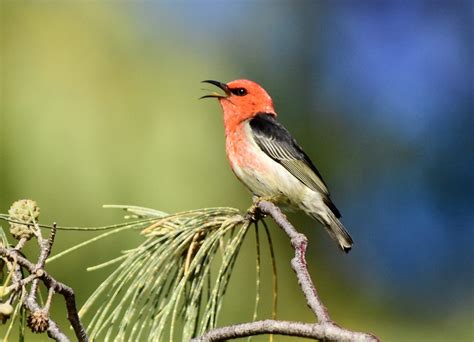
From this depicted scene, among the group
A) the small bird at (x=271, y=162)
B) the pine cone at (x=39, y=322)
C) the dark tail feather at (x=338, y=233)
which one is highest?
the small bird at (x=271, y=162)

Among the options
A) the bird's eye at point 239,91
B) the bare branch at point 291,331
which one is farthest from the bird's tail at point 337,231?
the bare branch at point 291,331

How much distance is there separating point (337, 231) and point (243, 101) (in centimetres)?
88

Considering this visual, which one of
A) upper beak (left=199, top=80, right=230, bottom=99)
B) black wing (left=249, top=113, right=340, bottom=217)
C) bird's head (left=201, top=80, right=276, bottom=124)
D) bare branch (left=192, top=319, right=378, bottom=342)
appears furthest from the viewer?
bird's head (left=201, top=80, right=276, bottom=124)

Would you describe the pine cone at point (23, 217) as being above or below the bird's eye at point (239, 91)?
below

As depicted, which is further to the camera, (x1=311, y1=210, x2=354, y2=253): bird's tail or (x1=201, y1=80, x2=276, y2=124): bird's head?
(x1=201, y1=80, x2=276, y2=124): bird's head

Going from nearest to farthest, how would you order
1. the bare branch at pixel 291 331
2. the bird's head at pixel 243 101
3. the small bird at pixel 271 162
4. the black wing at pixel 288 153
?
the bare branch at pixel 291 331
the small bird at pixel 271 162
the black wing at pixel 288 153
the bird's head at pixel 243 101

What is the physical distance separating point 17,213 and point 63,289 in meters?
0.31

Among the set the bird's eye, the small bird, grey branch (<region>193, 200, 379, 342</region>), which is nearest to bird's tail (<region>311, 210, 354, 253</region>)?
the small bird

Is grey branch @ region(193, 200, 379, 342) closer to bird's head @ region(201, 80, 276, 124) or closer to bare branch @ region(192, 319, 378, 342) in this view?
bare branch @ region(192, 319, 378, 342)

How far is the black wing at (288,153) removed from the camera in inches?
138

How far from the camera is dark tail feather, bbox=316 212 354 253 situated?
3286 millimetres

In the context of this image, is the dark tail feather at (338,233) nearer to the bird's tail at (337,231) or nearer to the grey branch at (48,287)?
the bird's tail at (337,231)

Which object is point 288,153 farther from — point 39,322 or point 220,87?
point 39,322

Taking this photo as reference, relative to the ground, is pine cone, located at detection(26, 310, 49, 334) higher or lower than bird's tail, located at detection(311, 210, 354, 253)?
lower
